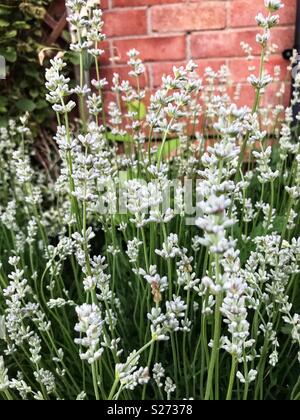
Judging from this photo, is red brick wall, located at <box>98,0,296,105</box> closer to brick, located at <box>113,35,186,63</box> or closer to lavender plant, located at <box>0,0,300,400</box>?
brick, located at <box>113,35,186,63</box>

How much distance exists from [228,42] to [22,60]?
0.80m

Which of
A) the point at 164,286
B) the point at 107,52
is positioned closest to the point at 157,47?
the point at 107,52

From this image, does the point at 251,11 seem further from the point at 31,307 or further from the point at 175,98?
the point at 31,307

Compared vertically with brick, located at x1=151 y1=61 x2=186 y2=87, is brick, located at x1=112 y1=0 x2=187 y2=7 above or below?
above

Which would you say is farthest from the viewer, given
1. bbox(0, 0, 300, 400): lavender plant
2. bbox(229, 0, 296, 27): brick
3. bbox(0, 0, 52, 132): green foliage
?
bbox(0, 0, 52, 132): green foliage

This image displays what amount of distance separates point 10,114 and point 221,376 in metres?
1.41

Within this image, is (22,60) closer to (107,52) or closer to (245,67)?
(107,52)

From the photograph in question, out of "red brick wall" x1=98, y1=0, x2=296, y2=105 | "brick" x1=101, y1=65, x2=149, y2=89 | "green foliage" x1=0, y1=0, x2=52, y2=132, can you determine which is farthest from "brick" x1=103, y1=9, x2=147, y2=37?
"green foliage" x1=0, y1=0, x2=52, y2=132

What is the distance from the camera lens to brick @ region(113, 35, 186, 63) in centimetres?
183

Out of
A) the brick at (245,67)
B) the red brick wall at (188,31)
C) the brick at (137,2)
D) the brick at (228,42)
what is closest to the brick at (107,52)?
the red brick wall at (188,31)

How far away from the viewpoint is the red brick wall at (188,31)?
1747 millimetres

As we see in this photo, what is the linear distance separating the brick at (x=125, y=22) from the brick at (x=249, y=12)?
0.33 meters

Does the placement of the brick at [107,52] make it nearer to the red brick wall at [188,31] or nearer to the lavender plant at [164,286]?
the red brick wall at [188,31]

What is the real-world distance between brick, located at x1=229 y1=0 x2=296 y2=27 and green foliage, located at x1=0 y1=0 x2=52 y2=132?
721 millimetres
